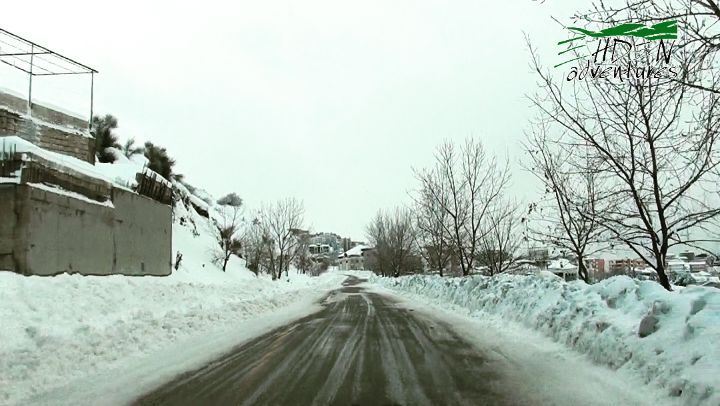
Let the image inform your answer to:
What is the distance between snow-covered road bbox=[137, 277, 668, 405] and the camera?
19.5ft

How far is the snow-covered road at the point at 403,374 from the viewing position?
5.95 meters

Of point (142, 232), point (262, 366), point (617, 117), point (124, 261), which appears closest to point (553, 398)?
point (262, 366)

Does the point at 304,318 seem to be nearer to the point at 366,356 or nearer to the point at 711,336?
the point at 366,356

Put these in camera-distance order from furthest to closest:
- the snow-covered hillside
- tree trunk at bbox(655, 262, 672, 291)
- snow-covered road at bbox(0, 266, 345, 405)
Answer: tree trunk at bbox(655, 262, 672, 291)
the snow-covered hillside
snow-covered road at bbox(0, 266, 345, 405)

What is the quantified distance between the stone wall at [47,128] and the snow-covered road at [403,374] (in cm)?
981

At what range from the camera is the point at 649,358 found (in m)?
6.38

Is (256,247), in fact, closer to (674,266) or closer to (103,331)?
(674,266)

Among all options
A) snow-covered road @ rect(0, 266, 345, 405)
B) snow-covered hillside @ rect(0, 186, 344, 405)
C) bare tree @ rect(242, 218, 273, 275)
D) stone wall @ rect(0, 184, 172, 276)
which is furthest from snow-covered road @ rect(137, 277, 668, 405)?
bare tree @ rect(242, 218, 273, 275)

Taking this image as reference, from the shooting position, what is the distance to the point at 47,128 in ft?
52.7

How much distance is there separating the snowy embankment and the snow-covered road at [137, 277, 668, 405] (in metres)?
0.27

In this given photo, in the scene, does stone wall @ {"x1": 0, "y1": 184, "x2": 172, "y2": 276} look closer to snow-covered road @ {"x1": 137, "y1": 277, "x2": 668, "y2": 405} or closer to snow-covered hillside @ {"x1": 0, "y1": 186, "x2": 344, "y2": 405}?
snow-covered hillside @ {"x1": 0, "y1": 186, "x2": 344, "y2": 405}

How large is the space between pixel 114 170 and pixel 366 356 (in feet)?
49.3

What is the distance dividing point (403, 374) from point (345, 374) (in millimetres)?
795

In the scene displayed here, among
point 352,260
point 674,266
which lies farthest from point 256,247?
point 352,260
